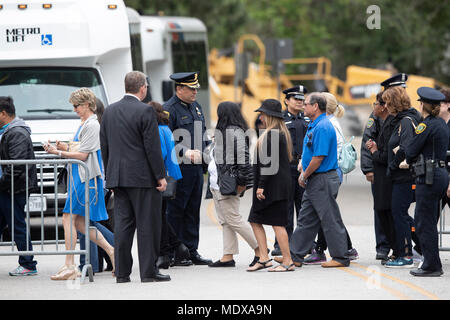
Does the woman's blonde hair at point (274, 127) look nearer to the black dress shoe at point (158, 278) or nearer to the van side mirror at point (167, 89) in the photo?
the black dress shoe at point (158, 278)

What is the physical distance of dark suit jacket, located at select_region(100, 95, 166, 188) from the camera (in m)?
8.33

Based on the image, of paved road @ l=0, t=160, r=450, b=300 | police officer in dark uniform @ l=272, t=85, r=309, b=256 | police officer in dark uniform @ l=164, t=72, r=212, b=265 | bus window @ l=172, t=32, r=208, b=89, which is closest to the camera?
paved road @ l=0, t=160, r=450, b=300

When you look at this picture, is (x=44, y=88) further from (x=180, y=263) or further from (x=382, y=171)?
(x=382, y=171)

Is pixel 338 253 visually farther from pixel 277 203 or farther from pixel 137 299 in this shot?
pixel 137 299

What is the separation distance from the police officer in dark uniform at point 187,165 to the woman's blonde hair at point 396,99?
6.65ft

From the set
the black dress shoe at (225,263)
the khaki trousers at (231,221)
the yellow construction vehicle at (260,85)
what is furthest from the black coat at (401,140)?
the yellow construction vehicle at (260,85)

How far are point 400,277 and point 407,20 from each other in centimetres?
2350

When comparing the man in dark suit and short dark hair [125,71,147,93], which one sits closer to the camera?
the man in dark suit

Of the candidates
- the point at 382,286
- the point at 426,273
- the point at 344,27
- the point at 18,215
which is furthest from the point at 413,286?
the point at 344,27

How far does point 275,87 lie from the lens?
29438 millimetres

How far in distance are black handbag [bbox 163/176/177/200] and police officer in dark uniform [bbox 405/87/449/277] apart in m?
2.33

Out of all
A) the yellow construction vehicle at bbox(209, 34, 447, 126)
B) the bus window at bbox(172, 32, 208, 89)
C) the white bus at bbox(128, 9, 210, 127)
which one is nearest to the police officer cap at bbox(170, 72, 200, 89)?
the white bus at bbox(128, 9, 210, 127)

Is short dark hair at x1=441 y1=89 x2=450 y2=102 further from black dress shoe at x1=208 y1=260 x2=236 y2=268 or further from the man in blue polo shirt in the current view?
black dress shoe at x1=208 y1=260 x2=236 y2=268
